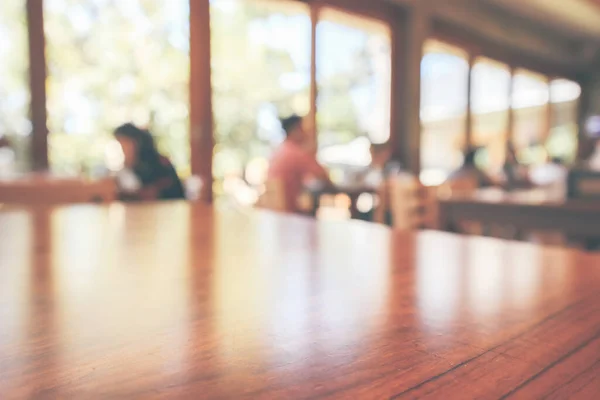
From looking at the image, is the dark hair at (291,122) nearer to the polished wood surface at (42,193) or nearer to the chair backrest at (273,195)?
the chair backrest at (273,195)

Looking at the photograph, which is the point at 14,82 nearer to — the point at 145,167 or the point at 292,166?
the point at 145,167

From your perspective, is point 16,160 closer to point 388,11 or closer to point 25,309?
point 25,309

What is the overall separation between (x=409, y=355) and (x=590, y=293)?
238 millimetres

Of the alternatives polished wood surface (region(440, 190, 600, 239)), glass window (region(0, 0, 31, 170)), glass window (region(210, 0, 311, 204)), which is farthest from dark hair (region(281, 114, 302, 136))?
glass window (region(0, 0, 31, 170))

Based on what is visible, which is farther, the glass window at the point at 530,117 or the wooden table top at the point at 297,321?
the glass window at the point at 530,117

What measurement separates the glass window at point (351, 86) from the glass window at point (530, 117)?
3869mm

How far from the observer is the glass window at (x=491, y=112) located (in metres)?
8.29

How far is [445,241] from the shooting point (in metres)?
0.71

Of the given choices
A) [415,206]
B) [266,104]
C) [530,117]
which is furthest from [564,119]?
[415,206]

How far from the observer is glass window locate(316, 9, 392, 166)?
5973mm

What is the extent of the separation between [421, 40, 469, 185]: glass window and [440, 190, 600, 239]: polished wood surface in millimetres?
5025

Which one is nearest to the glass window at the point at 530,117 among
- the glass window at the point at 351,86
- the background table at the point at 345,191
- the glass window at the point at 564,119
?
the glass window at the point at 564,119

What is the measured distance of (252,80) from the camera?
5.47m

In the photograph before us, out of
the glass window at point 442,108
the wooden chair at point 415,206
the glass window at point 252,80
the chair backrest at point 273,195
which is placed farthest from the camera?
the glass window at point 442,108
